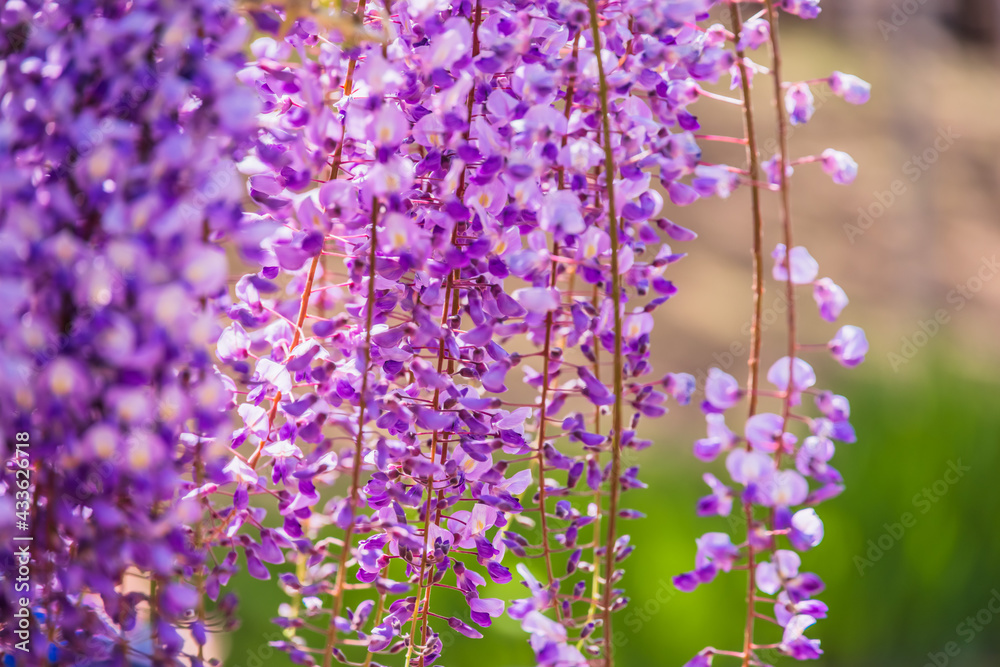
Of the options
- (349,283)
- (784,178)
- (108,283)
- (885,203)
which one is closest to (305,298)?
(349,283)

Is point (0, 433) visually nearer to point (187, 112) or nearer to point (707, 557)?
point (187, 112)

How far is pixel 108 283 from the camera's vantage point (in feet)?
1.26

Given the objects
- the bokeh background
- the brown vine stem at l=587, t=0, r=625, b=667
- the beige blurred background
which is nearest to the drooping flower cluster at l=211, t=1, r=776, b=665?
the brown vine stem at l=587, t=0, r=625, b=667

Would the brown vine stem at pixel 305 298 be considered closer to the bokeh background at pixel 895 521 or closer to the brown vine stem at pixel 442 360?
the brown vine stem at pixel 442 360

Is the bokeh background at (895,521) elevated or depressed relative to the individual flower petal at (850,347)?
depressed

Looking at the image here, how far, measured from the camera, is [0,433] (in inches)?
15.5

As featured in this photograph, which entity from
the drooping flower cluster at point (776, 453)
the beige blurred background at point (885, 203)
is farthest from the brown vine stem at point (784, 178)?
the beige blurred background at point (885, 203)

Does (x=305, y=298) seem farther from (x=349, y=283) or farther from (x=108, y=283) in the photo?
(x=108, y=283)

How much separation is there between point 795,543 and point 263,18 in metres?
0.40

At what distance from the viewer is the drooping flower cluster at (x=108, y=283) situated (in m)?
0.38

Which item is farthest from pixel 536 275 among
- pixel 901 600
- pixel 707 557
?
pixel 901 600

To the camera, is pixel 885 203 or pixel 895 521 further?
pixel 885 203

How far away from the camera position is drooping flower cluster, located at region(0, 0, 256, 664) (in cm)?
38

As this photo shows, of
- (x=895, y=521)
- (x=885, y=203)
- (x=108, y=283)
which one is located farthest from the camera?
(x=885, y=203)
